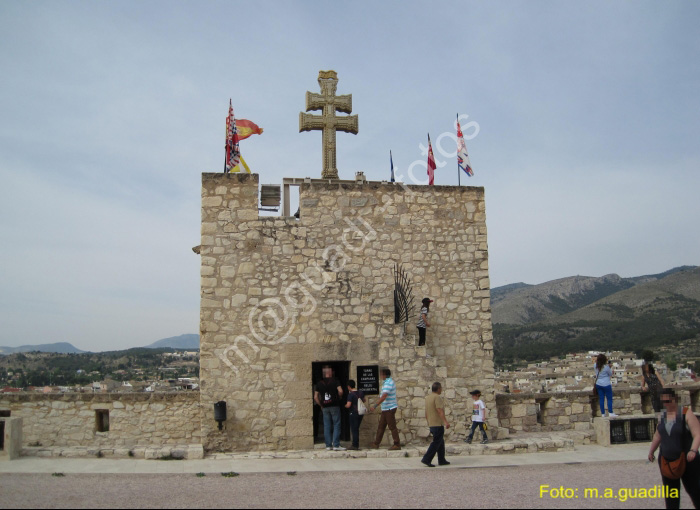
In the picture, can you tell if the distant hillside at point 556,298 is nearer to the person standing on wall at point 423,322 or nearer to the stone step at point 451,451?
the person standing on wall at point 423,322

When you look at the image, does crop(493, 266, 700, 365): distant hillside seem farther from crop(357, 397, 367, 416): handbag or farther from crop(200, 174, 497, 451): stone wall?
crop(357, 397, 367, 416): handbag

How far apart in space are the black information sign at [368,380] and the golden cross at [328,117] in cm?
452

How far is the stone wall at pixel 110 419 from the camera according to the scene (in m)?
12.1

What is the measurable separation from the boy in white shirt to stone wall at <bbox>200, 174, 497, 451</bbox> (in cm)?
45

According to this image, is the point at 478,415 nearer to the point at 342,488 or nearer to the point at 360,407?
the point at 360,407

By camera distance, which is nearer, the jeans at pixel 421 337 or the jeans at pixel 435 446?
the jeans at pixel 435 446

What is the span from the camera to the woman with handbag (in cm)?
657

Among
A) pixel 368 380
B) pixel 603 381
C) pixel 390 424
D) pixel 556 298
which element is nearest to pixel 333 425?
pixel 390 424

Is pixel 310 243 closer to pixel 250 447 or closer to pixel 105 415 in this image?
pixel 250 447

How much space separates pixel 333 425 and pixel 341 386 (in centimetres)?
120

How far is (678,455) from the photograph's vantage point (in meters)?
6.60

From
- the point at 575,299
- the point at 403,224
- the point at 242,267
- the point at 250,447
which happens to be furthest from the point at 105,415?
the point at 575,299

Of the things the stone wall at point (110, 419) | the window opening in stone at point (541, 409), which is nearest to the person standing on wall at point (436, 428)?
the window opening in stone at point (541, 409)

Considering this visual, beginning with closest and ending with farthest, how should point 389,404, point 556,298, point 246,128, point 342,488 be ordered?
point 342,488 → point 389,404 → point 246,128 → point 556,298
